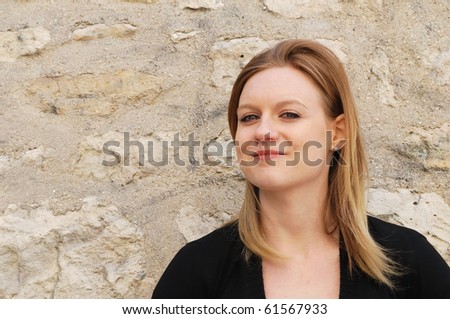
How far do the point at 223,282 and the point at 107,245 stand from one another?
40 cm

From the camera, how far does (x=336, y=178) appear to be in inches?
67.7

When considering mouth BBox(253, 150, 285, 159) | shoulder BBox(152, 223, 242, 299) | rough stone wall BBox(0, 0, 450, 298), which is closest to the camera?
mouth BBox(253, 150, 285, 159)

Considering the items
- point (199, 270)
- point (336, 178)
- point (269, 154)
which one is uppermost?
point (269, 154)

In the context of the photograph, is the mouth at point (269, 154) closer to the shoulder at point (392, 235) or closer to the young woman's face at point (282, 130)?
the young woman's face at point (282, 130)

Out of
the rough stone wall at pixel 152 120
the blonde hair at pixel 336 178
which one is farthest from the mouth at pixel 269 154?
the rough stone wall at pixel 152 120

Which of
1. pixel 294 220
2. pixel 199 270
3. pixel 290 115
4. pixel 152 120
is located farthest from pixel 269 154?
pixel 152 120

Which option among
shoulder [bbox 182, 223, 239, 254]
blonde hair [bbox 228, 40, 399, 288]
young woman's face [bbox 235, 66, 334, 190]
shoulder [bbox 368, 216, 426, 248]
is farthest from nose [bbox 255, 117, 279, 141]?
shoulder [bbox 368, 216, 426, 248]

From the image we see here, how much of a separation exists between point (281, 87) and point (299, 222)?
37 cm

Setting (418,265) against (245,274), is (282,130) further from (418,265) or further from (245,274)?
(418,265)

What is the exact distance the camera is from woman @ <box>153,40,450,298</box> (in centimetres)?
154

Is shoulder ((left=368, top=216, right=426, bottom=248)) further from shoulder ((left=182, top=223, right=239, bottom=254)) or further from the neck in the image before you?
shoulder ((left=182, top=223, right=239, bottom=254))

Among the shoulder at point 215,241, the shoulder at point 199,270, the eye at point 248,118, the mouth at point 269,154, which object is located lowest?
the shoulder at point 199,270

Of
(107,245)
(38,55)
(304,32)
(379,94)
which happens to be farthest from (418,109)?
(38,55)

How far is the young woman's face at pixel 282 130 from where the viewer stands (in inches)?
59.7
